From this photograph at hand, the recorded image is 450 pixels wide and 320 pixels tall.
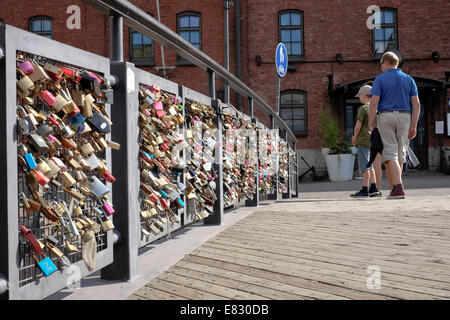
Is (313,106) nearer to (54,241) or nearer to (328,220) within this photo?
(328,220)

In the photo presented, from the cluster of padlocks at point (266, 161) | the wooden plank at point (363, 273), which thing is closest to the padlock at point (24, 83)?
the wooden plank at point (363, 273)

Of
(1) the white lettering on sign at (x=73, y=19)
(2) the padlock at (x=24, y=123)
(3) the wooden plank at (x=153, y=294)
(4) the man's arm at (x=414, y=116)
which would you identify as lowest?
(3) the wooden plank at (x=153, y=294)

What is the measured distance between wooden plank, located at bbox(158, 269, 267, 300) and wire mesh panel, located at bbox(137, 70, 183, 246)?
1.32ft

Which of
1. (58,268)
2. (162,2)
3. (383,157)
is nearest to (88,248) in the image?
(58,268)

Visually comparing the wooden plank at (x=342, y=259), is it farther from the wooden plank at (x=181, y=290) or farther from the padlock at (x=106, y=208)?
the padlock at (x=106, y=208)

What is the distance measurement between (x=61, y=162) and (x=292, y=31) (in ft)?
58.9

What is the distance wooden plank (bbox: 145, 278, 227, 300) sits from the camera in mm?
2051

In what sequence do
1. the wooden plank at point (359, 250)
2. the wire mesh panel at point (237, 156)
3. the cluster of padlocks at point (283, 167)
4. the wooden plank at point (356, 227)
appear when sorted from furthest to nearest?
the cluster of padlocks at point (283, 167) → the wire mesh panel at point (237, 156) → the wooden plank at point (356, 227) → the wooden plank at point (359, 250)

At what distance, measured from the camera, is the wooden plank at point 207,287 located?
207 centimetres

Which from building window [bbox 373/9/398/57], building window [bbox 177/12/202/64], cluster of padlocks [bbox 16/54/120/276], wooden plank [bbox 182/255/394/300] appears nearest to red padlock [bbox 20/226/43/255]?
cluster of padlocks [bbox 16/54/120/276]

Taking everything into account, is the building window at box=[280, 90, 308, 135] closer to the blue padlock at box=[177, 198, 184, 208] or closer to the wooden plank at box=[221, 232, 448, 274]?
the wooden plank at box=[221, 232, 448, 274]

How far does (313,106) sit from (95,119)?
1696cm

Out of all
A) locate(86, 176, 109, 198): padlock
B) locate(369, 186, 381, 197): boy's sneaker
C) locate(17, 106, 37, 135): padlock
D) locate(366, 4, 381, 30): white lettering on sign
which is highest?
locate(366, 4, 381, 30): white lettering on sign

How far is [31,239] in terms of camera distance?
1.68m
